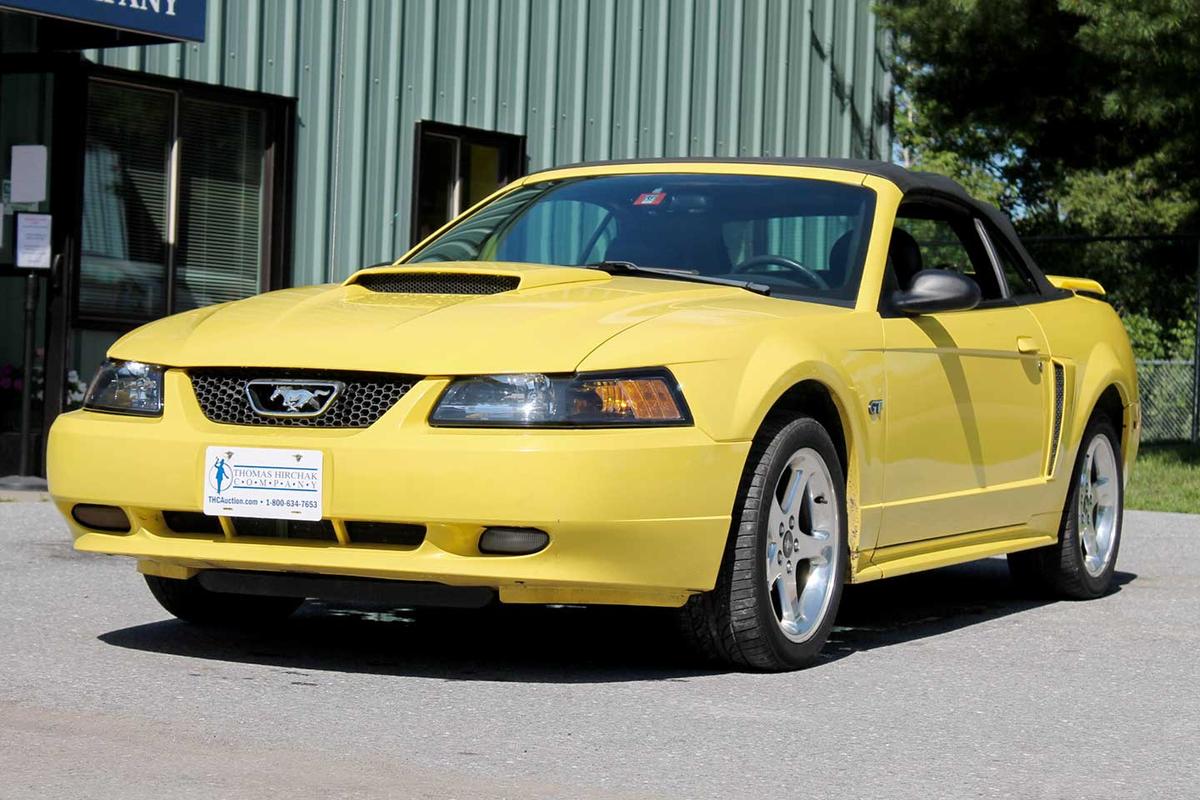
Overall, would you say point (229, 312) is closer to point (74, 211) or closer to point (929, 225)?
point (929, 225)

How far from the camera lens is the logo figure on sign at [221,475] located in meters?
5.39

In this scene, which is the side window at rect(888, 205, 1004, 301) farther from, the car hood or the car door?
the car hood

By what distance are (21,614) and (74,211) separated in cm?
698

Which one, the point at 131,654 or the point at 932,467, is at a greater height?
the point at 932,467

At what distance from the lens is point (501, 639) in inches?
252

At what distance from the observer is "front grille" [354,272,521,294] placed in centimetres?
604

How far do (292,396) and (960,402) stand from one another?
7.88 ft

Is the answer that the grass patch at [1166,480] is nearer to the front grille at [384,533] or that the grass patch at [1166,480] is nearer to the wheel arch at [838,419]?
the wheel arch at [838,419]

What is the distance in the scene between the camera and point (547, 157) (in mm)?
17203

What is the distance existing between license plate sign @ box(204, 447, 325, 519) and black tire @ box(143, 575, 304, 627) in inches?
30.5

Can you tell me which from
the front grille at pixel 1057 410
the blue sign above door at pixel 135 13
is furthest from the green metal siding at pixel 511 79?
the front grille at pixel 1057 410

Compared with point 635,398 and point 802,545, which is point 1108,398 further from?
point 635,398

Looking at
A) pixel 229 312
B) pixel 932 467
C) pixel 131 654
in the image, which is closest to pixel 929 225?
pixel 932 467

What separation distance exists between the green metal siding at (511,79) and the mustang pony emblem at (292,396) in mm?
8545
